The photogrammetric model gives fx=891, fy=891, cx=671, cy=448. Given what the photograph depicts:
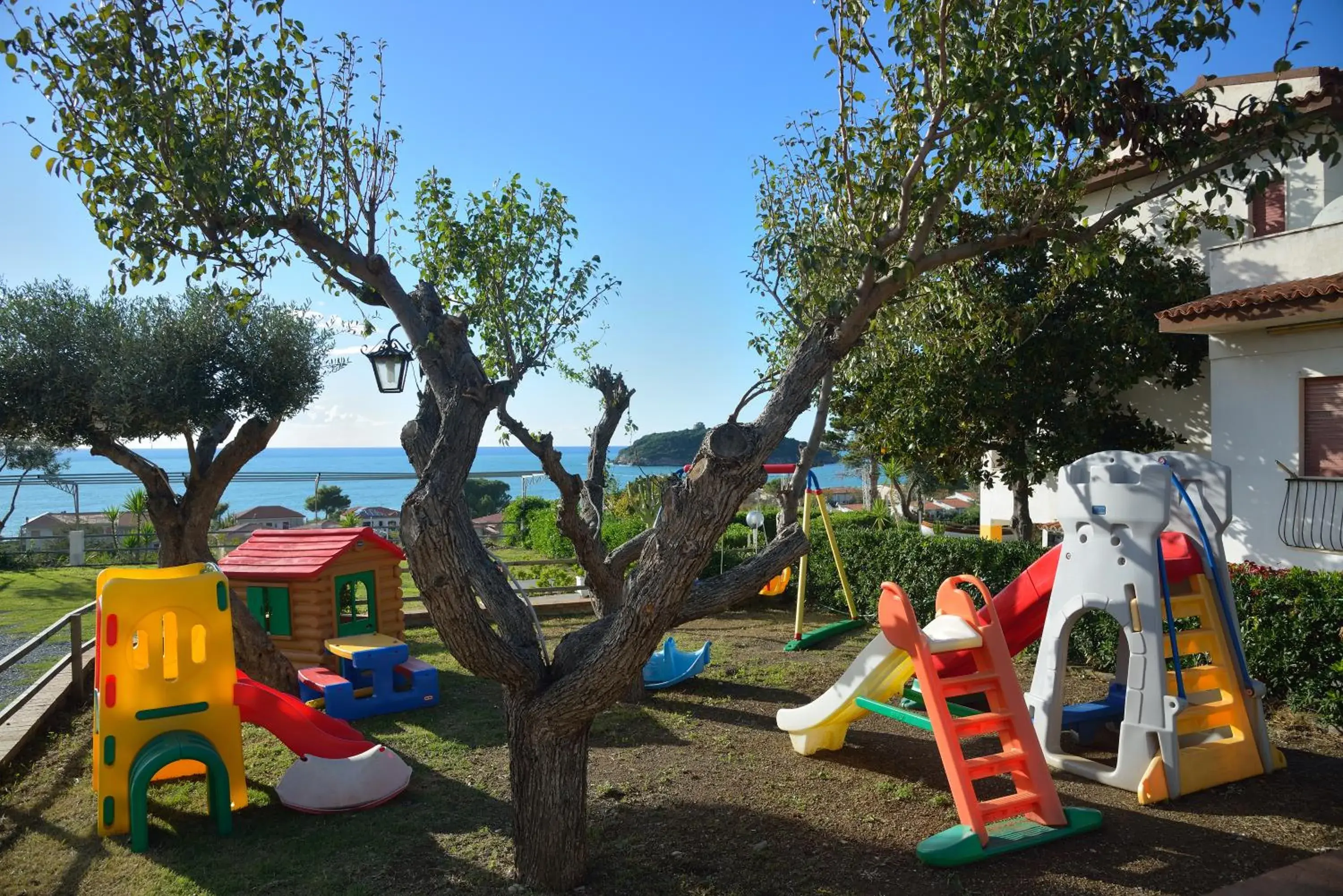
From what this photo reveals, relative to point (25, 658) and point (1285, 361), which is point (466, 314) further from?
point (1285, 361)

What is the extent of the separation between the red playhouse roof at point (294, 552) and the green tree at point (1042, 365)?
6.81 meters

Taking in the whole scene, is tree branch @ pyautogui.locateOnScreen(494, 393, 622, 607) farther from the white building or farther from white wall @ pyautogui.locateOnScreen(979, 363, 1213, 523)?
white wall @ pyautogui.locateOnScreen(979, 363, 1213, 523)

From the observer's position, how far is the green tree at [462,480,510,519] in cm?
3509

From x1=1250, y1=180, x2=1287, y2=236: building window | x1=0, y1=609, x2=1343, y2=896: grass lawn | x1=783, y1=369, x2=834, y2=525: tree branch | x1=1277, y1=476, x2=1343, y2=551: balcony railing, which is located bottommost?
x1=0, y1=609, x2=1343, y2=896: grass lawn

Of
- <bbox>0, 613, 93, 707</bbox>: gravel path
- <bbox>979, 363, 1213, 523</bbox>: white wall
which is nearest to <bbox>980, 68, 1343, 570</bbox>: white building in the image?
<bbox>979, 363, 1213, 523</bbox>: white wall

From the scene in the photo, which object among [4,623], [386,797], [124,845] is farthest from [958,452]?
[4,623]


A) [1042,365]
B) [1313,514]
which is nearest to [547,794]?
[1313,514]

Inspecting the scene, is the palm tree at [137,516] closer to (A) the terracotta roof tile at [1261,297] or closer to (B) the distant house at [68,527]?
(B) the distant house at [68,527]

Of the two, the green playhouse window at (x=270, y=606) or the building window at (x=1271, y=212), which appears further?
the building window at (x=1271, y=212)

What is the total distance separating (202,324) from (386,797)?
8.80m

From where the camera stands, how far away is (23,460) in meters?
18.8

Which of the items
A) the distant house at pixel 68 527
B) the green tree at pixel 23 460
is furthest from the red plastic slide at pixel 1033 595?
the distant house at pixel 68 527

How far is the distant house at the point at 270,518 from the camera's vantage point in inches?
835

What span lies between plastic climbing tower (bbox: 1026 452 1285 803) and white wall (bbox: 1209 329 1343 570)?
5.59m
